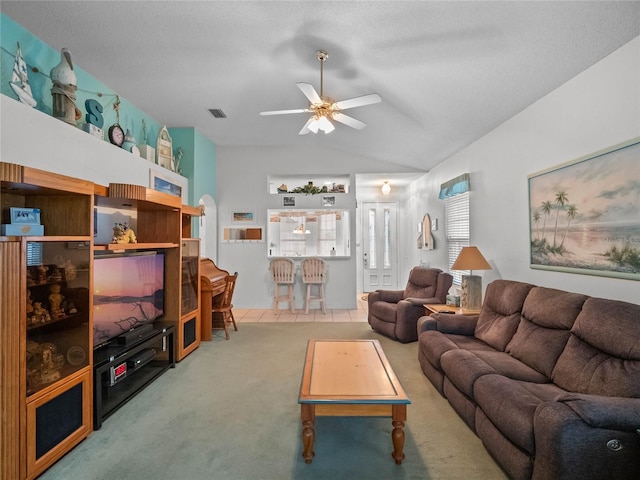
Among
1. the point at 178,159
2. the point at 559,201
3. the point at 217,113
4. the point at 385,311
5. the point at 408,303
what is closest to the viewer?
the point at 559,201

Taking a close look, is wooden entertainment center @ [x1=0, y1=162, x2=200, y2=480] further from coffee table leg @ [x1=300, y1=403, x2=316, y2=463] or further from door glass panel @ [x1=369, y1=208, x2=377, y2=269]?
door glass panel @ [x1=369, y1=208, x2=377, y2=269]

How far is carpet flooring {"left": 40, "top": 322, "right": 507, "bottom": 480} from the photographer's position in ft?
6.16

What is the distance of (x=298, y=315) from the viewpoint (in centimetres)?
577

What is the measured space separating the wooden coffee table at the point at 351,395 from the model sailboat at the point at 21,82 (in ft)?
9.55

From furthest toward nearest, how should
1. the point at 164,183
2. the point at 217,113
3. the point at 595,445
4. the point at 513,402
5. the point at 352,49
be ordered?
the point at 217,113, the point at 164,183, the point at 352,49, the point at 513,402, the point at 595,445

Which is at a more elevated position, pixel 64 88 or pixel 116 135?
pixel 64 88

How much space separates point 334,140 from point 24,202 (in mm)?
4462

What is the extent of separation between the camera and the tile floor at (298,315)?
545cm

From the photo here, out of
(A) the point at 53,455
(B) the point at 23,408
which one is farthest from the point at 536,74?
(A) the point at 53,455

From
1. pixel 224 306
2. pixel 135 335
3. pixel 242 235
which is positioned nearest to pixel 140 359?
Answer: pixel 135 335

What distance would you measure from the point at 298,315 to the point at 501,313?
11.7ft

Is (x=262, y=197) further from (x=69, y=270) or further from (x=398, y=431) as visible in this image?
(x=398, y=431)

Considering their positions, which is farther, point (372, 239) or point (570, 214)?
point (372, 239)

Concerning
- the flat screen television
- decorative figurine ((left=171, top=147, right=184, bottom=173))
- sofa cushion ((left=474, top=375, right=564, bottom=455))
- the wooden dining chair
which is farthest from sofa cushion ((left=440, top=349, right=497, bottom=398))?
decorative figurine ((left=171, top=147, right=184, bottom=173))
